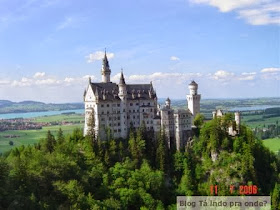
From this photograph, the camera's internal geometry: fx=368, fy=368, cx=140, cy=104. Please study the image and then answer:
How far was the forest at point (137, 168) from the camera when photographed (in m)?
69.9

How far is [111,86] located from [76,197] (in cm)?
3338

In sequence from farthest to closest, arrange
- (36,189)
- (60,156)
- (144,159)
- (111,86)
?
(111,86), (144,159), (60,156), (36,189)

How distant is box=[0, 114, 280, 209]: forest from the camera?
229 ft

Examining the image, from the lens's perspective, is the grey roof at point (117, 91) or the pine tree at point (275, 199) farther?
the grey roof at point (117, 91)

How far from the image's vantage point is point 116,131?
91875 mm

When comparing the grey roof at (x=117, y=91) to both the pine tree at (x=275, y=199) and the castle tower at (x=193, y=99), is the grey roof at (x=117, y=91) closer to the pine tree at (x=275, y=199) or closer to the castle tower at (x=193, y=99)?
the castle tower at (x=193, y=99)

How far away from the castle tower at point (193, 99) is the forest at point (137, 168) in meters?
2.77

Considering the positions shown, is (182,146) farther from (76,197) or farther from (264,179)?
(76,197)

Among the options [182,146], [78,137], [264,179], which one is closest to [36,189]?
[78,137]

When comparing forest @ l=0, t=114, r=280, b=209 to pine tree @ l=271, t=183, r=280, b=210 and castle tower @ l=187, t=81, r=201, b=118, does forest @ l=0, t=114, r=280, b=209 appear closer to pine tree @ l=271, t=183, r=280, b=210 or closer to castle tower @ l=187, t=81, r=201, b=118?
pine tree @ l=271, t=183, r=280, b=210

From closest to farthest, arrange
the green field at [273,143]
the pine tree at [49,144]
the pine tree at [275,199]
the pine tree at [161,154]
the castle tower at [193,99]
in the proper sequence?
the pine tree at [275,199] → the pine tree at [49,144] → the pine tree at [161,154] → the castle tower at [193,99] → the green field at [273,143]

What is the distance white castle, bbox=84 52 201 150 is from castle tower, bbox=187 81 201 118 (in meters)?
0.64

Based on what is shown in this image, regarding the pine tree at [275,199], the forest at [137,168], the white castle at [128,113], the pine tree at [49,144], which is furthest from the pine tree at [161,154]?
the pine tree at [275,199]

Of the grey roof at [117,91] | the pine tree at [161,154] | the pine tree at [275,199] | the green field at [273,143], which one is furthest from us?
the green field at [273,143]
